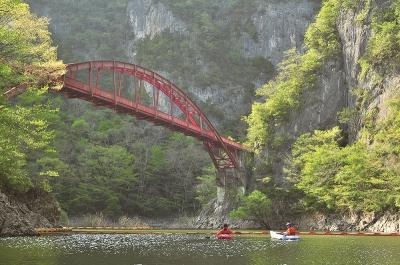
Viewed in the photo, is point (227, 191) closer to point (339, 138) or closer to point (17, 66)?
point (339, 138)

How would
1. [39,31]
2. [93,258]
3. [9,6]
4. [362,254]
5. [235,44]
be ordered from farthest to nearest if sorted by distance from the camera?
[235,44], [39,31], [9,6], [362,254], [93,258]

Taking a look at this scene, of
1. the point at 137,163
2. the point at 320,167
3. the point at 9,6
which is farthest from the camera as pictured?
the point at 137,163

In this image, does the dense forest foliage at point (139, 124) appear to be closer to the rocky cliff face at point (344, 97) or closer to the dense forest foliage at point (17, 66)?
the rocky cliff face at point (344, 97)

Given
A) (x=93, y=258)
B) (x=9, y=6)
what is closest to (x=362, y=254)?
(x=93, y=258)

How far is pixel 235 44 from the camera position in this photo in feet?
266

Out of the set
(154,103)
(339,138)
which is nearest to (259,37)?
(154,103)

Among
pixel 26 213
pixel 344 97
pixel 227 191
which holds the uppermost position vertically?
pixel 344 97

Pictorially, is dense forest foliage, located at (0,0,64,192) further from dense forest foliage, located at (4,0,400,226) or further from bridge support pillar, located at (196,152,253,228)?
bridge support pillar, located at (196,152,253,228)

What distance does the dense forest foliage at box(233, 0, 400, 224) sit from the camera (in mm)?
33969

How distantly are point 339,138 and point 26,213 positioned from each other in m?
25.9

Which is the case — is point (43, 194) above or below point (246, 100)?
below

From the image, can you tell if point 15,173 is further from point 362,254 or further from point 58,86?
point 362,254

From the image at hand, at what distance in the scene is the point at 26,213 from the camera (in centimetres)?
2791

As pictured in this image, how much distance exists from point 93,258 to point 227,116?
6246 centimetres
